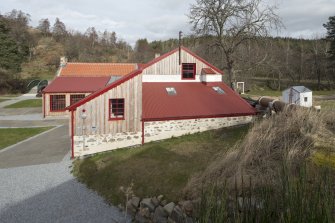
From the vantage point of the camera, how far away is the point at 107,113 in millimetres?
15328

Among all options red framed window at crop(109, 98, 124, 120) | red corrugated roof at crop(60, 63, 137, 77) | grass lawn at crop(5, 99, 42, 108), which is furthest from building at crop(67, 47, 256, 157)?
grass lawn at crop(5, 99, 42, 108)

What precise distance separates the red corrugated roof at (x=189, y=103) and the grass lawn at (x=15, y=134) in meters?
9.92

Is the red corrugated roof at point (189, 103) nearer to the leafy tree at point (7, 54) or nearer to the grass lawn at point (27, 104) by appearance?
the grass lawn at point (27, 104)

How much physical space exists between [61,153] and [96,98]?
13.4 feet

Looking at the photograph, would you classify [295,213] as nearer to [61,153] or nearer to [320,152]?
[320,152]

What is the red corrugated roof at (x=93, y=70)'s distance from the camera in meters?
33.9

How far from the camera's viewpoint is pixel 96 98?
15094mm

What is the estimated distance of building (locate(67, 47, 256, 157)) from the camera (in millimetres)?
15102

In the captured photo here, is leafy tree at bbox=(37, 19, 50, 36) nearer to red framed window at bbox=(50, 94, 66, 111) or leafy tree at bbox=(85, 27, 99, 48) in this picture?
leafy tree at bbox=(85, 27, 99, 48)

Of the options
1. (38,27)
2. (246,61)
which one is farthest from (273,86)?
(38,27)

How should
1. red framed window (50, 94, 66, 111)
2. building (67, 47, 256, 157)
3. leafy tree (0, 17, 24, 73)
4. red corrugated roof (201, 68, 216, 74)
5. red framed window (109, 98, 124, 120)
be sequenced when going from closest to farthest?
building (67, 47, 256, 157), red framed window (109, 98, 124, 120), red corrugated roof (201, 68, 216, 74), red framed window (50, 94, 66, 111), leafy tree (0, 17, 24, 73)

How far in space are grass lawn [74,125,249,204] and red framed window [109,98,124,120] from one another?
6.36 ft

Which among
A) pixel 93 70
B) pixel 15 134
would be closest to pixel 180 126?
pixel 15 134

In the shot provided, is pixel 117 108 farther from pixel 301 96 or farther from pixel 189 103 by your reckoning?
pixel 301 96
